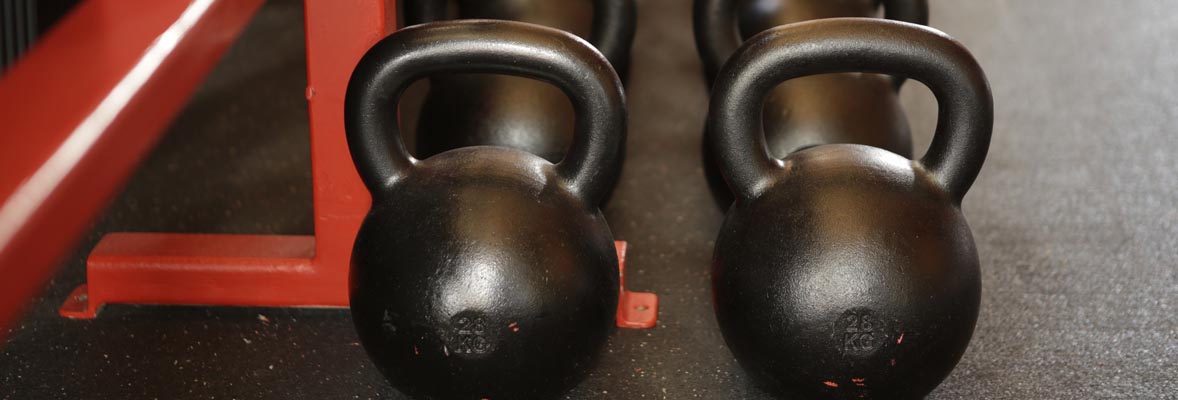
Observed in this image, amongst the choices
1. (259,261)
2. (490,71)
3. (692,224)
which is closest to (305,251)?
(259,261)

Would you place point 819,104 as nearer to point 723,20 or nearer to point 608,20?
point 723,20

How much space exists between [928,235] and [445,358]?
545mm

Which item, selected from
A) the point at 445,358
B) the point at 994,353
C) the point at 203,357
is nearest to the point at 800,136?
the point at 994,353

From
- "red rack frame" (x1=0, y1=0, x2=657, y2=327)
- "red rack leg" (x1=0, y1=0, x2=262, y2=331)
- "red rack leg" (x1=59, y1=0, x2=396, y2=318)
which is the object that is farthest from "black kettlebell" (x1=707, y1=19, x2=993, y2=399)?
"red rack leg" (x1=0, y1=0, x2=262, y2=331)

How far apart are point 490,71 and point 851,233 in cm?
44

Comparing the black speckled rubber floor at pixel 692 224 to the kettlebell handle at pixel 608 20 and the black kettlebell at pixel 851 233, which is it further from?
the kettlebell handle at pixel 608 20

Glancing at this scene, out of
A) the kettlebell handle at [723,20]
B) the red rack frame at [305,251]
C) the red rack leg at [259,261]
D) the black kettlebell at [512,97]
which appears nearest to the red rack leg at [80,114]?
the red rack frame at [305,251]

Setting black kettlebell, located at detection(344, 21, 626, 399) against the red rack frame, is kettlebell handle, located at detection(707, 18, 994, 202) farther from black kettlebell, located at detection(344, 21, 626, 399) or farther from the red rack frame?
the red rack frame

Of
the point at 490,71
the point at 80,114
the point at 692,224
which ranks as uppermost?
the point at 80,114

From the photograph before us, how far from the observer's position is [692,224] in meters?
1.98

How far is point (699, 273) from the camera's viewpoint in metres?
1.82

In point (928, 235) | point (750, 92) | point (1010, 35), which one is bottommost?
point (1010, 35)

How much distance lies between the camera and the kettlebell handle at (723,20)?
1772 millimetres

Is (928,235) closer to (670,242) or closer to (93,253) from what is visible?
(670,242)
